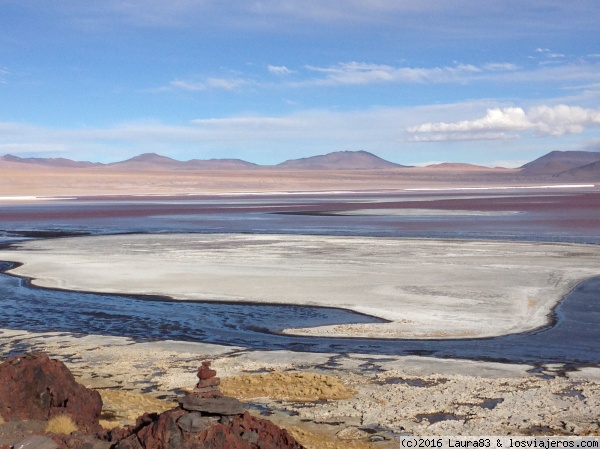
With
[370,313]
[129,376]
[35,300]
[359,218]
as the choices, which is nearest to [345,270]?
[370,313]

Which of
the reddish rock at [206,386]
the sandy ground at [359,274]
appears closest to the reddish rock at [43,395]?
the reddish rock at [206,386]

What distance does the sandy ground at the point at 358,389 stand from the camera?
23.7 ft

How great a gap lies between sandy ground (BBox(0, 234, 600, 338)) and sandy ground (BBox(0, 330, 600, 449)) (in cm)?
195

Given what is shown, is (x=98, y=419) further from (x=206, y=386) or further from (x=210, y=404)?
(x=210, y=404)

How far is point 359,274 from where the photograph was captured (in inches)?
690

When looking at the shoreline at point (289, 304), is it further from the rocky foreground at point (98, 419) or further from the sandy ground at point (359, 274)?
the rocky foreground at point (98, 419)

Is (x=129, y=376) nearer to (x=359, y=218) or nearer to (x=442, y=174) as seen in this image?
(x=359, y=218)

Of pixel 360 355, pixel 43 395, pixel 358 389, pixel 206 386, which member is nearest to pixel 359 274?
pixel 360 355

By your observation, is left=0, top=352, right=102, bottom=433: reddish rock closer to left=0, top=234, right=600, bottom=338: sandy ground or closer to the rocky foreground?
the rocky foreground

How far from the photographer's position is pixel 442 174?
6954 inches

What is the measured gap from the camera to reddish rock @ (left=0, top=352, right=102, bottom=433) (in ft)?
22.2

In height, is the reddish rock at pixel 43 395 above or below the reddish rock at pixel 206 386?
below

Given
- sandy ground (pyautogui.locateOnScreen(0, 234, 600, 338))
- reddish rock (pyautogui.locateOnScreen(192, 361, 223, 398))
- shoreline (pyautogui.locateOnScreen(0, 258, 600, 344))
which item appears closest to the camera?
reddish rock (pyautogui.locateOnScreen(192, 361, 223, 398))

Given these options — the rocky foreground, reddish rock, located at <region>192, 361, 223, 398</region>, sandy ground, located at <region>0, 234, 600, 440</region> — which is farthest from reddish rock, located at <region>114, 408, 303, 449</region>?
sandy ground, located at <region>0, 234, 600, 440</region>
